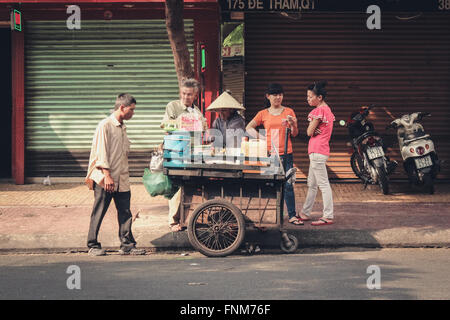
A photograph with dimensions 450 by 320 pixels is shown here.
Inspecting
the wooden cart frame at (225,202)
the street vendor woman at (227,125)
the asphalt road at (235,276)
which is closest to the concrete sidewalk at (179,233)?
the asphalt road at (235,276)

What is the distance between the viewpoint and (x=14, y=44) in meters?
12.9

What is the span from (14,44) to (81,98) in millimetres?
1551

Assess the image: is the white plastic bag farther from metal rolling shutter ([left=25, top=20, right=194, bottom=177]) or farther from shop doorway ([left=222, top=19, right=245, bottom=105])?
shop doorway ([left=222, top=19, right=245, bottom=105])

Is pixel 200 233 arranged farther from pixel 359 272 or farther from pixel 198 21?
pixel 198 21

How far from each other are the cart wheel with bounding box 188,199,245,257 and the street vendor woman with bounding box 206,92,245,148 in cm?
94

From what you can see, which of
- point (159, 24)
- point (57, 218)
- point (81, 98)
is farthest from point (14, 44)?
point (57, 218)

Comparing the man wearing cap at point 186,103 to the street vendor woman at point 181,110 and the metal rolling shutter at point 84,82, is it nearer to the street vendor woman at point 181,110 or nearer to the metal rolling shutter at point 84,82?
the street vendor woman at point 181,110

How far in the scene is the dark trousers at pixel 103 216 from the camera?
809 centimetres

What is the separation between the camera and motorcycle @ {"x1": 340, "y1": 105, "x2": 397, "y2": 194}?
11734mm

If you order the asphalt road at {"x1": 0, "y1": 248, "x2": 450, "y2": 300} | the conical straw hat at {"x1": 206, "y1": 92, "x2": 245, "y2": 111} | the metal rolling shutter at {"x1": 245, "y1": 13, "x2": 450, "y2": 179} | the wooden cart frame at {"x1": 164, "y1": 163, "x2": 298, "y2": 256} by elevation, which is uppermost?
the metal rolling shutter at {"x1": 245, "y1": 13, "x2": 450, "y2": 179}

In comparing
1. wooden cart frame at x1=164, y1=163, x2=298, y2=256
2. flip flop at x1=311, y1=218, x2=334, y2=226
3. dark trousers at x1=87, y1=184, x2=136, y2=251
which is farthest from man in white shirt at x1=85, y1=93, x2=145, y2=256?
flip flop at x1=311, y1=218, x2=334, y2=226

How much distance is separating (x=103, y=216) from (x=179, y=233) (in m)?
1.01

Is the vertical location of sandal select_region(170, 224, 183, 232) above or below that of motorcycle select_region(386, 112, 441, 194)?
below

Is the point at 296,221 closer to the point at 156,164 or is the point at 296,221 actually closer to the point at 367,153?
the point at 156,164
